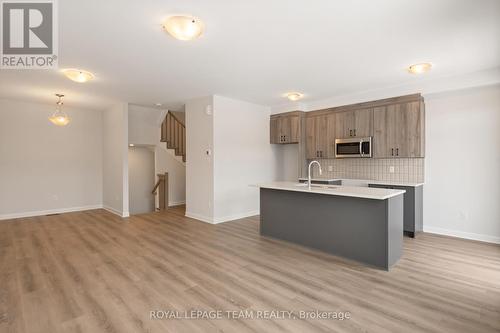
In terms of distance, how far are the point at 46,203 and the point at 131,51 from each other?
5.31m

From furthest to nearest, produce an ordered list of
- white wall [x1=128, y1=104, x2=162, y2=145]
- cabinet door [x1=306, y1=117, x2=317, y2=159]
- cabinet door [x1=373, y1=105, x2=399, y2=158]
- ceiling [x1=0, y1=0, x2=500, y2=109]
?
white wall [x1=128, y1=104, x2=162, y2=145] < cabinet door [x1=306, y1=117, x2=317, y2=159] < cabinet door [x1=373, y1=105, x2=399, y2=158] < ceiling [x1=0, y1=0, x2=500, y2=109]

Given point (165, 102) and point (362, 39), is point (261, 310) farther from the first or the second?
point (165, 102)

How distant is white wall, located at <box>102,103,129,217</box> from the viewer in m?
6.21

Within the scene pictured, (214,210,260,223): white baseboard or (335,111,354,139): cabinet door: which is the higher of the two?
(335,111,354,139): cabinet door

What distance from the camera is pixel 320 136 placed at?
5.95 metres

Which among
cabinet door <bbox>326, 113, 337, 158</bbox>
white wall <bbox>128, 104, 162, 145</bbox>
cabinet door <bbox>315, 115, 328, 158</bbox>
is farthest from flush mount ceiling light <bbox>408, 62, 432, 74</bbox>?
white wall <bbox>128, 104, 162, 145</bbox>

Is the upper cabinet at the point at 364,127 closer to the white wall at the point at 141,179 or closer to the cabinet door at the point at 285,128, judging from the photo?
the cabinet door at the point at 285,128

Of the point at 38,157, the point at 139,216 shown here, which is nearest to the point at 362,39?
the point at 139,216

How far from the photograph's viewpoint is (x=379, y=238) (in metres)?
3.17

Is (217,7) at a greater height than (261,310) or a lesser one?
greater

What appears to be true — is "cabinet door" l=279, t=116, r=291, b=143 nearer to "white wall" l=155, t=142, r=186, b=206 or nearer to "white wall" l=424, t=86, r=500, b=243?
"white wall" l=424, t=86, r=500, b=243

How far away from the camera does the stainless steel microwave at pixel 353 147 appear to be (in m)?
5.11

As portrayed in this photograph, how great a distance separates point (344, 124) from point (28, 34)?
516 centimetres

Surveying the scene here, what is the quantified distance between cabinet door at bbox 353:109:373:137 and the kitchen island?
1.93 meters
